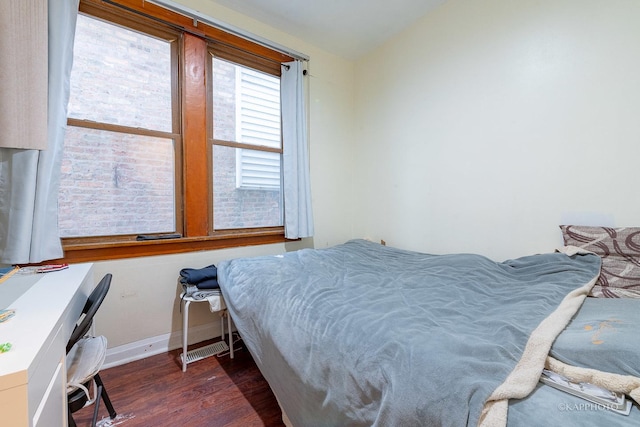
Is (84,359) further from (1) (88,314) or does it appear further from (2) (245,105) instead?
(2) (245,105)

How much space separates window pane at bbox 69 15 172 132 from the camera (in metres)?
1.73

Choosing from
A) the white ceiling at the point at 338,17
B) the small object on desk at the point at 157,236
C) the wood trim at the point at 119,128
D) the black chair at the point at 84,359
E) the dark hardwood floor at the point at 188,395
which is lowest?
the dark hardwood floor at the point at 188,395

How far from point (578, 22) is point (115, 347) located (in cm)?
356

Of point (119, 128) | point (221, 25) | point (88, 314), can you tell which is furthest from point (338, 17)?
point (88, 314)

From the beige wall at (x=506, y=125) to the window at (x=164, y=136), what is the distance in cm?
122

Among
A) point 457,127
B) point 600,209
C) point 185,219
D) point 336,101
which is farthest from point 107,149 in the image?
point 600,209

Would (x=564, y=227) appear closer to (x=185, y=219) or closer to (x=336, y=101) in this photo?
(x=336, y=101)

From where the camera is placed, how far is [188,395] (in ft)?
4.98

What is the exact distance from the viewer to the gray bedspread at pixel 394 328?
66cm

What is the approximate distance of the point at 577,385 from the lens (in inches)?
23.8

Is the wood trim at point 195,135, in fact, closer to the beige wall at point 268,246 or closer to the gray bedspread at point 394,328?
the beige wall at point 268,246

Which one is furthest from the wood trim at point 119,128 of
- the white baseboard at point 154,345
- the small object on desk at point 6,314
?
the white baseboard at point 154,345

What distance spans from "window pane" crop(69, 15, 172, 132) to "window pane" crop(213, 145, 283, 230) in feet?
1.62

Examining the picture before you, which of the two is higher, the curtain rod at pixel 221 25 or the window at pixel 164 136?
the curtain rod at pixel 221 25
